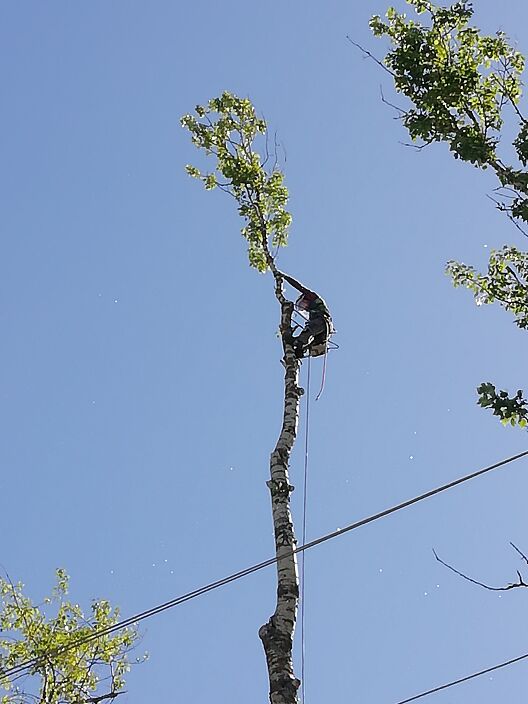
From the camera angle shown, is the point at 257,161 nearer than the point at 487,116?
No

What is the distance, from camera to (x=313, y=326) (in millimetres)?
8570

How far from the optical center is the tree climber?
8.42 m

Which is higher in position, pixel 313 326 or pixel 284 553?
pixel 313 326

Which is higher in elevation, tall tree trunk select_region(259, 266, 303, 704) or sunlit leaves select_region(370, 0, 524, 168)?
sunlit leaves select_region(370, 0, 524, 168)

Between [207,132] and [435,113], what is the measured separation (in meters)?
2.96

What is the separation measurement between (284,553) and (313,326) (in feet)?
8.58

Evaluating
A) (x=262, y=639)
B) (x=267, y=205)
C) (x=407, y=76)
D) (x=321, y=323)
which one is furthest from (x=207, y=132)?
(x=262, y=639)

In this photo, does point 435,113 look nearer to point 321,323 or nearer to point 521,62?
point 521,62

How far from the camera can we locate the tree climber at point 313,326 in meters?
8.42

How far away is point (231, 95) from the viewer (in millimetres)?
11055

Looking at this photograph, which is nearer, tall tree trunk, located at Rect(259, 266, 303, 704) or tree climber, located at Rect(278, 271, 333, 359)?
tall tree trunk, located at Rect(259, 266, 303, 704)

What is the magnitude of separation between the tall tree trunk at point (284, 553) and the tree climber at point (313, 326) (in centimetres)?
14

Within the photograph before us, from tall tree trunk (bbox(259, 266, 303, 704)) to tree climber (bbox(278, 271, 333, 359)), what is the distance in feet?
0.47

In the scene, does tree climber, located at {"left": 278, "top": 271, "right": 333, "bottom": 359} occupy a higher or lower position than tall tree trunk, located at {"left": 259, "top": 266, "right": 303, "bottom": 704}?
higher
